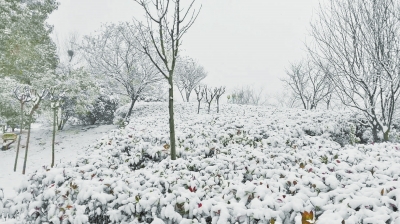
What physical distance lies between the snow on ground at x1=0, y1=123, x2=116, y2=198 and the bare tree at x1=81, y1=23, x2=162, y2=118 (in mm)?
3545

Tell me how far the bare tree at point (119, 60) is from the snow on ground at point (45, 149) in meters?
3.54

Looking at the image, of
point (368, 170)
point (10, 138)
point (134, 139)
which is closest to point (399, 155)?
point (368, 170)

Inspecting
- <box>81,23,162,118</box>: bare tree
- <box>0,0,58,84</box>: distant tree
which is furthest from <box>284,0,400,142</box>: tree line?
<box>0,0,58,84</box>: distant tree

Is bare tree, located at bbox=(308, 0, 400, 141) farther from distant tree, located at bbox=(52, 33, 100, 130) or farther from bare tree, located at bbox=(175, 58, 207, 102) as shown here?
bare tree, located at bbox=(175, 58, 207, 102)

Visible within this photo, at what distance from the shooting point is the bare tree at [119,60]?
1873 cm

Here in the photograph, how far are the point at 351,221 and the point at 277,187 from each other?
109 centimetres

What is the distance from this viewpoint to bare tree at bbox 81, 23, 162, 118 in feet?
61.5

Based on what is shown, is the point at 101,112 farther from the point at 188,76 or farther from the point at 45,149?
the point at 188,76

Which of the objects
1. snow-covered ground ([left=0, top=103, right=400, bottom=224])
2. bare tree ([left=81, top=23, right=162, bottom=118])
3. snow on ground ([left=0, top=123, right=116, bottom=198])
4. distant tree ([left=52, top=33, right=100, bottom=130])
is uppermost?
bare tree ([left=81, top=23, right=162, bottom=118])

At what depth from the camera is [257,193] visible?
2.92 m

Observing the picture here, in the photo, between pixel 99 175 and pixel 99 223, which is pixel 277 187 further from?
pixel 99 175

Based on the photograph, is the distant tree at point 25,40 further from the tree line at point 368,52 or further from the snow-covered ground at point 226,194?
the tree line at point 368,52

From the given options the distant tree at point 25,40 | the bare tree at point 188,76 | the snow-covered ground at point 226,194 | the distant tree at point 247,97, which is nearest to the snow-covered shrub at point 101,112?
the distant tree at point 25,40

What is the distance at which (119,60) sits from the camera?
1920 cm
